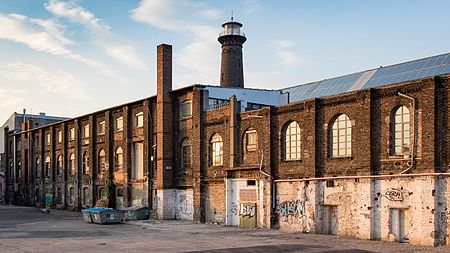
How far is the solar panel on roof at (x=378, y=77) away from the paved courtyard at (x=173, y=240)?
421 inches

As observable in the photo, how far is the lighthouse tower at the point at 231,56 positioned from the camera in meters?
48.5

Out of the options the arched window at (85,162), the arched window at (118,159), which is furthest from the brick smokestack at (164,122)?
the arched window at (85,162)

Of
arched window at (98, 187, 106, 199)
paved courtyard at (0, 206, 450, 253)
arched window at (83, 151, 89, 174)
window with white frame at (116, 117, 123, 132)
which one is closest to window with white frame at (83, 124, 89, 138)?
arched window at (83, 151, 89, 174)

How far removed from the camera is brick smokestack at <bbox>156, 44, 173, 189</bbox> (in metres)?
35.0

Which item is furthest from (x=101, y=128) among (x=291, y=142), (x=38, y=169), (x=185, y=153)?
(x=291, y=142)

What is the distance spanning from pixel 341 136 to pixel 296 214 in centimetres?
465

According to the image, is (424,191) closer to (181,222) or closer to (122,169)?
A: (181,222)

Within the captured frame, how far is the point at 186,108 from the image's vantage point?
113 feet

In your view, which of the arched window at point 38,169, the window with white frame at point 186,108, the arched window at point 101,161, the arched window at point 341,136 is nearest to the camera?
the arched window at point 341,136

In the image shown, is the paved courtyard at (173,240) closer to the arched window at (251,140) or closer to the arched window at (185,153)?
the arched window at (251,140)

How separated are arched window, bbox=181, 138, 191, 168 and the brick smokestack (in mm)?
986

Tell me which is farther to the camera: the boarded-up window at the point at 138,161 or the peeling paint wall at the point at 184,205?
the boarded-up window at the point at 138,161

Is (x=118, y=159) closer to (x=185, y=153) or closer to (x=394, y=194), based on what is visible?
(x=185, y=153)

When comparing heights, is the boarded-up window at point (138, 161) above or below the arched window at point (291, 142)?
below
